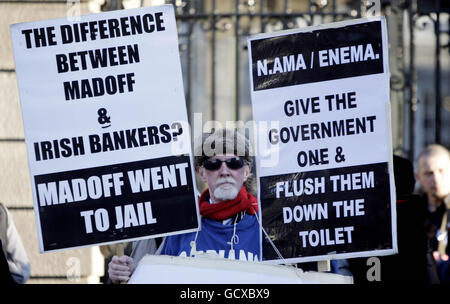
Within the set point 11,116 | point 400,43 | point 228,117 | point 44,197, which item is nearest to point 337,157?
point 44,197

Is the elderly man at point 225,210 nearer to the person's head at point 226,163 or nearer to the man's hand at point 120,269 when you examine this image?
the person's head at point 226,163

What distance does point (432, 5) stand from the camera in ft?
19.9

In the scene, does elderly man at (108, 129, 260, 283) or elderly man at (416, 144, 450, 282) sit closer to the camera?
elderly man at (108, 129, 260, 283)

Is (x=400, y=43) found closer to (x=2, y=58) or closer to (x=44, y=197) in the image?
(x=2, y=58)

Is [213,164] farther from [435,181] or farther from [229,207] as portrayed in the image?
[435,181]

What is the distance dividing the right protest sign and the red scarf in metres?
0.28

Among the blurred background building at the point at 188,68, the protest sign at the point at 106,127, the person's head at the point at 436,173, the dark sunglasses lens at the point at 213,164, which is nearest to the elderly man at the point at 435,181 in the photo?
the person's head at the point at 436,173

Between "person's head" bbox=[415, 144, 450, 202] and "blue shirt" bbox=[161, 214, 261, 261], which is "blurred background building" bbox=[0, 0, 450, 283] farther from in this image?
"blue shirt" bbox=[161, 214, 261, 261]

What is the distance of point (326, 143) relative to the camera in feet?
11.7

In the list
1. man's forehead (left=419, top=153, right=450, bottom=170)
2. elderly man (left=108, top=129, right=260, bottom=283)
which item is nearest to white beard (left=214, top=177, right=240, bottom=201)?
elderly man (left=108, top=129, right=260, bottom=283)

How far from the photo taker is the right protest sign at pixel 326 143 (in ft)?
11.6

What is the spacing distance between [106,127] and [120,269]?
66 centimetres

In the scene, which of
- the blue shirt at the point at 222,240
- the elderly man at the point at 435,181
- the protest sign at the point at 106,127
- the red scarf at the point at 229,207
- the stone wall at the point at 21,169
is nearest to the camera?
the protest sign at the point at 106,127

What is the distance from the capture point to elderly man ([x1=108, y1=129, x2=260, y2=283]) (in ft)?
12.3
